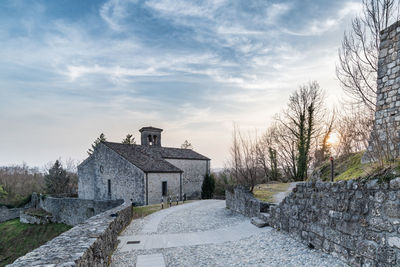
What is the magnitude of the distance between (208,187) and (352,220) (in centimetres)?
2716

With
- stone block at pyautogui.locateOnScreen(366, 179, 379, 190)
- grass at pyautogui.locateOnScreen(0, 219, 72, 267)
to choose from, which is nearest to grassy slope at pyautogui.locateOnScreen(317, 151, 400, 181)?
stone block at pyautogui.locateOnScreen(366, 179, 379, 190)

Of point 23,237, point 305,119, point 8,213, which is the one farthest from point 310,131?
point 8,213

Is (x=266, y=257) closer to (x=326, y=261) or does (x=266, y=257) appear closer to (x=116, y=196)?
(x=326, y=261)

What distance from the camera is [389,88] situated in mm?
6918

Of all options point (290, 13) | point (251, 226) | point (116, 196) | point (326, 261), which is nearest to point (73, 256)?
point (326, 261)

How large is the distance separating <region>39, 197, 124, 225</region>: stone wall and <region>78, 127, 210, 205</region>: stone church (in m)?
2.37

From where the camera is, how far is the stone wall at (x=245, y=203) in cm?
1015

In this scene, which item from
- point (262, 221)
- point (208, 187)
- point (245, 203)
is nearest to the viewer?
point (262, 221)

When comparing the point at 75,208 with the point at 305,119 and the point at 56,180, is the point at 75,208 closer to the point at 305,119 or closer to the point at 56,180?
the point at 56,180

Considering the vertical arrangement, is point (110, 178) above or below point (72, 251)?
above

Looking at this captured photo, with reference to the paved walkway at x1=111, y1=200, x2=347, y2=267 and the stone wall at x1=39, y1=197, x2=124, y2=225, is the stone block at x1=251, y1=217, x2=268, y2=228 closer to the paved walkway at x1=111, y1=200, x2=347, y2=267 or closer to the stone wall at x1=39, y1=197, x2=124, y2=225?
the paved walkway at x1=111, y1=200, x2=347, y2=267

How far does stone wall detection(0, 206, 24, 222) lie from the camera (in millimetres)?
34062

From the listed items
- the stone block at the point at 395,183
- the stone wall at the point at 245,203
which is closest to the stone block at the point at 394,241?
the stone block at the point at 395,183

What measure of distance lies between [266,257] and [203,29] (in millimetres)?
10445
